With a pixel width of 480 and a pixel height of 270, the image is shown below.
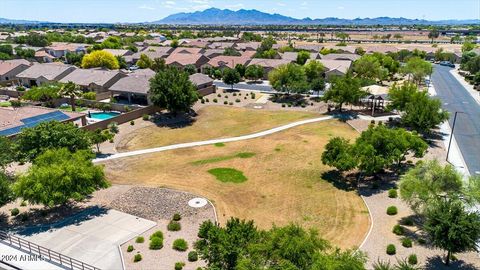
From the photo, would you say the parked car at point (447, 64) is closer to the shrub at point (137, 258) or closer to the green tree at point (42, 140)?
the green tree at point (42, 140)

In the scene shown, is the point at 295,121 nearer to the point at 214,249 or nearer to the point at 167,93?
the point at 167,93

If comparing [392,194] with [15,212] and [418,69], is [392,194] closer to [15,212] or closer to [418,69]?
[15,212]

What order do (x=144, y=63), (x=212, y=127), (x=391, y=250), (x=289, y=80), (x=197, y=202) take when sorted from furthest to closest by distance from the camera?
(x=144, y=63), (x=289, y=80), (x=212, y=127), (x=197, y=202), (x=391, y=250)

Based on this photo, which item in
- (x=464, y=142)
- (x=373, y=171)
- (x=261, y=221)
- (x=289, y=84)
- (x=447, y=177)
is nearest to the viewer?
(x=447, y=177)

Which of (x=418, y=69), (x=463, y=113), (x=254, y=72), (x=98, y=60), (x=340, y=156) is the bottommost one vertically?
(x=463, y=113)

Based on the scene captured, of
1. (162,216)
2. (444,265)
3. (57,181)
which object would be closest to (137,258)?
(162,216)

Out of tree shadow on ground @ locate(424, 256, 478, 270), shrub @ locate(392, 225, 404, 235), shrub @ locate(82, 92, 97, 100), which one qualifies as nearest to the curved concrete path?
shrub @ locate(392, 225, 404, 235)

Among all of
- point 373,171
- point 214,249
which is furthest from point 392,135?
point 214,249
